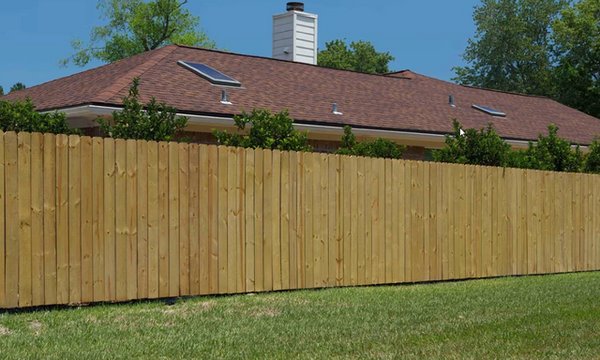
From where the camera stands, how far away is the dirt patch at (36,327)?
8.05 meters

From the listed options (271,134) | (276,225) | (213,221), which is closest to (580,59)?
(271,134)

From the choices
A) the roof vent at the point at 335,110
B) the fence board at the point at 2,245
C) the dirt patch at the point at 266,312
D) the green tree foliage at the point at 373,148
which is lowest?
the dirt patch at the point at 266,312

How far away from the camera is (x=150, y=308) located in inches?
380

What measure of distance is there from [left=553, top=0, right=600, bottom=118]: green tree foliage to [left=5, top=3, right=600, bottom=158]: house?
17.2 m

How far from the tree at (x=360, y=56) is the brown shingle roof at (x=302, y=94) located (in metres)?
39.3

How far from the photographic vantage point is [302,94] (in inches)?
817

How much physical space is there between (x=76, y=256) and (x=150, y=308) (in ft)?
2.97

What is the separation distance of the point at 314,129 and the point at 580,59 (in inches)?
1275

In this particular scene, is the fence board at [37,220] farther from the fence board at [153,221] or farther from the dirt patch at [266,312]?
the dirt patch at [266,312]

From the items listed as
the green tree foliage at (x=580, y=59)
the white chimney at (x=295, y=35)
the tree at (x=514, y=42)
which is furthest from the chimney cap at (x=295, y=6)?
the tree at (x=514, y=42)

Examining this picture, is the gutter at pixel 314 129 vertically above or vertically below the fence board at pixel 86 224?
above

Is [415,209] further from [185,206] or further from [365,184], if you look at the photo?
[185,206]

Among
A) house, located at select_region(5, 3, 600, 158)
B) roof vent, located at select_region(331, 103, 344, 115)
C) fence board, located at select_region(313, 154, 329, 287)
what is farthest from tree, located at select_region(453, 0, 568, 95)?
fence board, located at select_region(313, 154, 329, 287)

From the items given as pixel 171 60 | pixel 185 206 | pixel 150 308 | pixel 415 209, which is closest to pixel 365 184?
pixel 415 209
